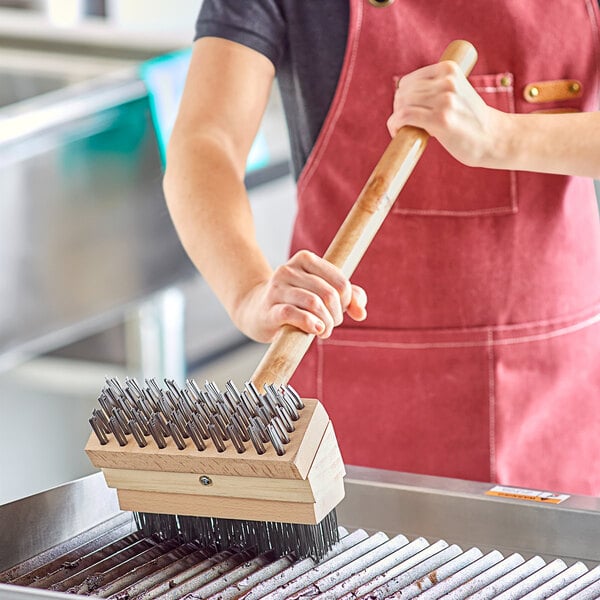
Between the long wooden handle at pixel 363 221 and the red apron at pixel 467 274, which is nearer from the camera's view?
the long wooden handle at pixel 363 221

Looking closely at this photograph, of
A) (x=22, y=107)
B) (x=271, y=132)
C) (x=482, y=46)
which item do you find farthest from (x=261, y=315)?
(x=271, y=132)

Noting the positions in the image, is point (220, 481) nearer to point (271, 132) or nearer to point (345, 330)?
point (345, 330)

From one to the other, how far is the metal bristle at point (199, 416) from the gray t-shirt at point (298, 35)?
52 cm

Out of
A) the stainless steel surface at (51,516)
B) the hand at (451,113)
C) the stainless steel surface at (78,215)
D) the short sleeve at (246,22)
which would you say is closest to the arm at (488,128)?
the hand at (451,113)

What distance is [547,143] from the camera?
1249 mm

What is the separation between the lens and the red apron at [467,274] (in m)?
1.39

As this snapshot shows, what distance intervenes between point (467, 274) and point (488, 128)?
245mm

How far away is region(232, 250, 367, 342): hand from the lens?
110 centimetres

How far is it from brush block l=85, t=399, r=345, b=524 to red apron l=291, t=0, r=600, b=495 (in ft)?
1.49

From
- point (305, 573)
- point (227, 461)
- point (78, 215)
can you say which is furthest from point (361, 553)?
point (78, 215)

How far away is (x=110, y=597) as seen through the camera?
94cm

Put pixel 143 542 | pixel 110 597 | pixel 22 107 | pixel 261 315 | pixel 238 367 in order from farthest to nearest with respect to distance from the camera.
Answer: pixel 238 367 → pixel 22 107 → pixel 261 315 → pixel 143 542 → pixel 110 597

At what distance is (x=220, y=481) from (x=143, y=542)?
0.46 feet

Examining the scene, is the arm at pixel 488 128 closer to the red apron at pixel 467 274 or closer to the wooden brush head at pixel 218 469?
the red apron at pixel 467 274
